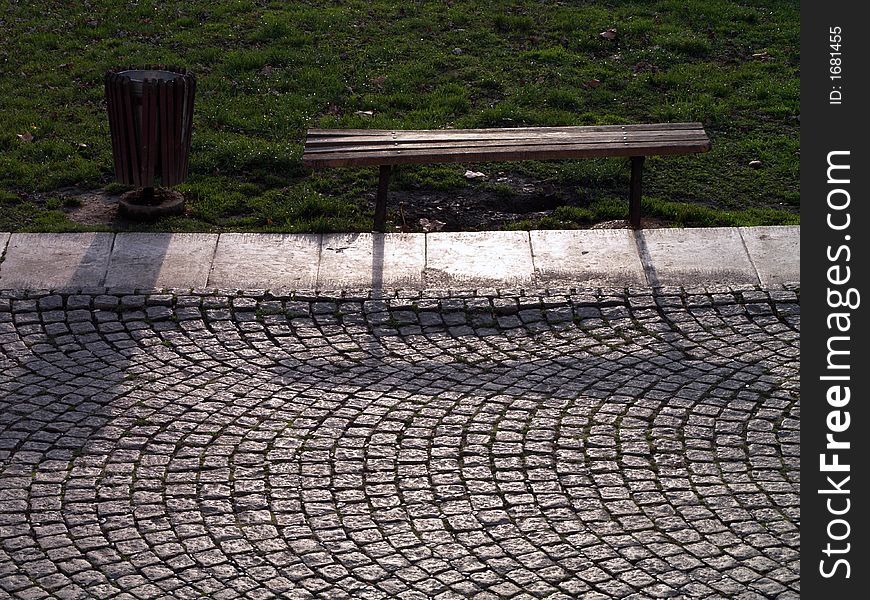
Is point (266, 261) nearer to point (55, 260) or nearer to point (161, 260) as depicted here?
point (161, 260)

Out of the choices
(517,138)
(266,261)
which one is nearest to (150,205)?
(266,261)

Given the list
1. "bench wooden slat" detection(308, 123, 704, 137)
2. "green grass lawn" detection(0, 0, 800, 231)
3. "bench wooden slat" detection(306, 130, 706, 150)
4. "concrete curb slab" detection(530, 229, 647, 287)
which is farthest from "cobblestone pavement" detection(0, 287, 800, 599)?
"bench wooden slat" detection(308, 123, 704, 137)

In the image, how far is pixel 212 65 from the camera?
1106 centimetres

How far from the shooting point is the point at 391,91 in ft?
34.6

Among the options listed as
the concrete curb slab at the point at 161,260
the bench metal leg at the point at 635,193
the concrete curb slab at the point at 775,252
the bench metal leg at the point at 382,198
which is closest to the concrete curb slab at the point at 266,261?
the concrete curb slab at the point at 161,260

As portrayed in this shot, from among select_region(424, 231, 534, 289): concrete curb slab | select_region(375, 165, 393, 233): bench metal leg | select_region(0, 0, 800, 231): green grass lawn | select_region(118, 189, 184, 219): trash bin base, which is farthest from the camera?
select_region(0, 0, 800, 231): green grass lawn

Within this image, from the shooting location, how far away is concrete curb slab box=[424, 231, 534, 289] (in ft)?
24.8

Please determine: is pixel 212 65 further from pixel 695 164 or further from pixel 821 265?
pixel 821 265

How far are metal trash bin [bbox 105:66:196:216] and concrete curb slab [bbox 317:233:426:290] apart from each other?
126 centimetres

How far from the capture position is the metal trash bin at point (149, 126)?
8.02 m

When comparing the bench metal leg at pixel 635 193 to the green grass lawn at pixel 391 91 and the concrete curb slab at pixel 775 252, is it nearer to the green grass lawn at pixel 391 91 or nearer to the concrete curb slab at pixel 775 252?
the green grass lawn at pixel 391 91

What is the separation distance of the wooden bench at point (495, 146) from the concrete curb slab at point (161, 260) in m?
0.97

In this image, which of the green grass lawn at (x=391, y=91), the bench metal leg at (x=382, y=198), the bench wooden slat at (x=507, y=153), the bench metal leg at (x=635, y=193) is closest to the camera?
the bench wooden slat at (x=507, y=153)

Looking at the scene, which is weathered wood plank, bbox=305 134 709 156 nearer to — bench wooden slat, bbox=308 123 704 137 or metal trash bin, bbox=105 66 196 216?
bench wooden slat, bbox=308 123 704 137
